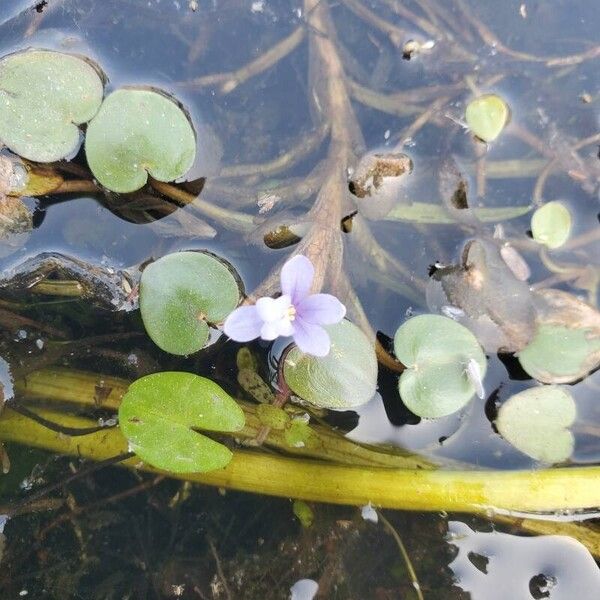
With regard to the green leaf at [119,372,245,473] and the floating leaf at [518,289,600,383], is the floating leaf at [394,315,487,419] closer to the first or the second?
the floating leaf at [518,289,600,383]

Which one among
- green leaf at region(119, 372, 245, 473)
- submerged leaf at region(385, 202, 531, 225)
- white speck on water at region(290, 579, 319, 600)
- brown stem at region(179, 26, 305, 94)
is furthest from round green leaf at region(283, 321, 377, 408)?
brown stem at region(179, 26, 305, 94)

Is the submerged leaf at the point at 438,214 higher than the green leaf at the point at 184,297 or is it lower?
higher

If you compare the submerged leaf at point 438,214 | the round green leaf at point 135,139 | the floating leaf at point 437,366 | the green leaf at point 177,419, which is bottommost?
the green leaf at point 177,419

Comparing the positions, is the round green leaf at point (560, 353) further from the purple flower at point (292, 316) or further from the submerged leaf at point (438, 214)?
the purple flower at point (292, 316)

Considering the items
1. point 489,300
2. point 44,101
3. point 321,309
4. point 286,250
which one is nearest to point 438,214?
point 489,300

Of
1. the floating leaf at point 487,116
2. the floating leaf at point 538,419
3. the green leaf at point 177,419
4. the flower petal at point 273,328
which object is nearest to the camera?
the flower petal at point 273,328

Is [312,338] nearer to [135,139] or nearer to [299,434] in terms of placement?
[299,434]

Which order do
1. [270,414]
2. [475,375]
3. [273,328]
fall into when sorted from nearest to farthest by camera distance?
[273,328], [475,375], [270,414]

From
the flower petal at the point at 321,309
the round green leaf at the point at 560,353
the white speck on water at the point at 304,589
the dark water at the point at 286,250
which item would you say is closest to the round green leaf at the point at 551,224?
the dark water at the point at 286,250
